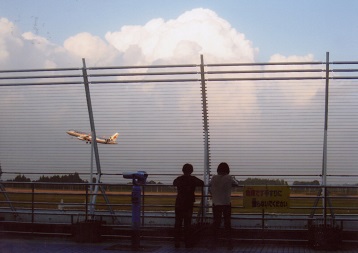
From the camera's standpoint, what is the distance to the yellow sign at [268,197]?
12047 mm

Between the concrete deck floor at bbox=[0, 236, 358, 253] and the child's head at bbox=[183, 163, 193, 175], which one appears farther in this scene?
the child's head at bbox=[183, 163, 193, 175]

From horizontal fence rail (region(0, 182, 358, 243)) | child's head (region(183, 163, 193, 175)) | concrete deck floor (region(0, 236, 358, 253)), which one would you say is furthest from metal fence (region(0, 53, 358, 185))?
concrete deck floor (region(0, 236, 358, 253))

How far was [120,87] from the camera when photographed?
44.9ft

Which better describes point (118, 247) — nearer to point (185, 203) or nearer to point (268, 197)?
point (185, 203)

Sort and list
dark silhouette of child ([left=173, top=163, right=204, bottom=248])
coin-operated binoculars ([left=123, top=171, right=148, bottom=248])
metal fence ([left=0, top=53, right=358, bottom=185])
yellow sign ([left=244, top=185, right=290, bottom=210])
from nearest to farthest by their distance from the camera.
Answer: coin-operated binoculars ([left=123, top=171, right=148, bottom=248]), dark silhouette of child ([left=173, top=163, right=204, bottom=248]), yellow sign ([left=244, top=185, right=290, bottom=210]), metal fence ([left=0, top=53, right=358, bottom=185])

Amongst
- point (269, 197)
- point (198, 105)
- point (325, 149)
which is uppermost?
→ point (198, 105)

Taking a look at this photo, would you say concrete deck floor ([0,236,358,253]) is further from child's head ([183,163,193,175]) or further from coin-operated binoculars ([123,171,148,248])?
child's head ([183,163,193,175])

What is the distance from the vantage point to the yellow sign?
12.0m

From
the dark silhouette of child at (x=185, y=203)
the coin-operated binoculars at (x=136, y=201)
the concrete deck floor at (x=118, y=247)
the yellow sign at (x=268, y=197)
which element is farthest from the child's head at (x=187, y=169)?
the concrete deck floor at (x=118, y=247)

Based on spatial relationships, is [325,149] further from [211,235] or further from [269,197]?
[211,235]

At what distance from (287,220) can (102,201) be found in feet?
14.4

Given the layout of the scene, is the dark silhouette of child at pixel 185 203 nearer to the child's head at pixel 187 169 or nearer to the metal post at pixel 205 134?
the child's head at pixel 187 169

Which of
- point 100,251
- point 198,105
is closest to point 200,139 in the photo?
point 198,105

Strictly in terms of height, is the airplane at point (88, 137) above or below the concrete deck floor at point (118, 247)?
above
